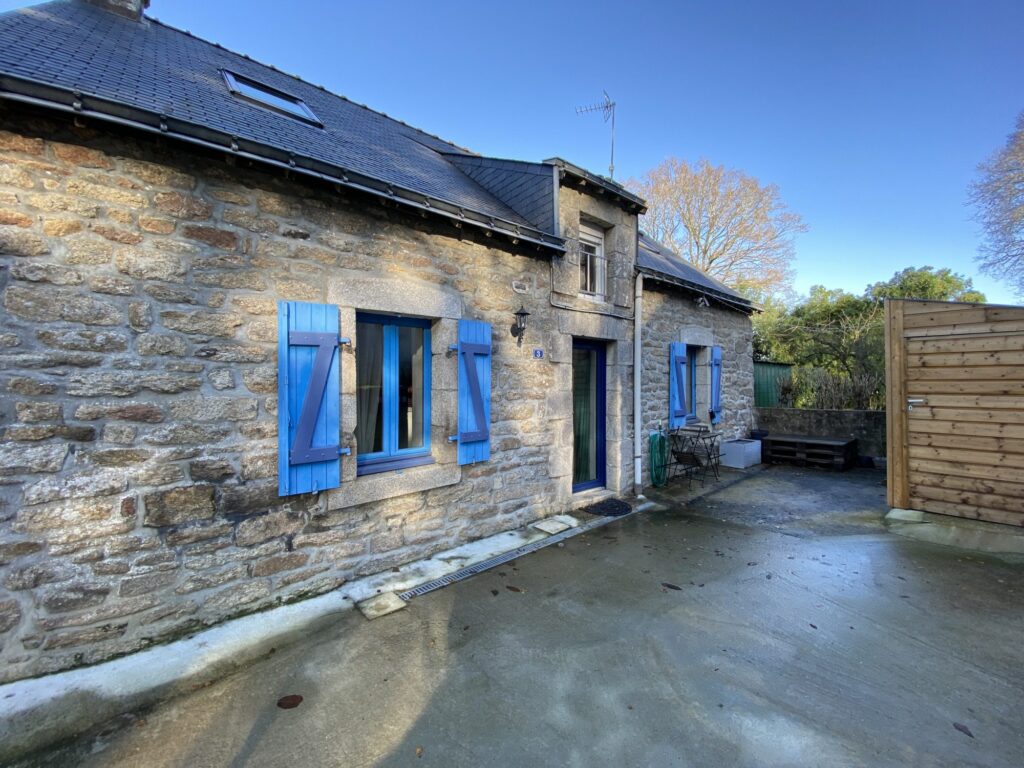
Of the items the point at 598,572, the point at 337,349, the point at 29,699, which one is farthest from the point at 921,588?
the point at 29,699

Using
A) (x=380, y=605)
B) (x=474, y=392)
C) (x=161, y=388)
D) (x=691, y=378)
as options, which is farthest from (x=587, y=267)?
(x=161, y=388)

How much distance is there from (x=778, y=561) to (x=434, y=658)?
3280 mm

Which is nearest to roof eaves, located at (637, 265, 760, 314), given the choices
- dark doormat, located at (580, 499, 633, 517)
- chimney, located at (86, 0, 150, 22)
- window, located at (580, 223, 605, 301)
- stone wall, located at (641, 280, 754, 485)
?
stone wall, located at (641, 280, 754, 485)

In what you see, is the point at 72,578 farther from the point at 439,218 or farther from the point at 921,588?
the point at 921,588

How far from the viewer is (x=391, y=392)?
12.9 ft

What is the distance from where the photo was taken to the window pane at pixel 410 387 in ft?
13.2

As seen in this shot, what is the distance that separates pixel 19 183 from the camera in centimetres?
241

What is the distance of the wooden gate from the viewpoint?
4391 mm

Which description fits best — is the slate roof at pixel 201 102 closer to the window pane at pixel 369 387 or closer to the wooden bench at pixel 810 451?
the window pane at pixel 369 387

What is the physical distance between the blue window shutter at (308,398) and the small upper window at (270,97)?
2.69m

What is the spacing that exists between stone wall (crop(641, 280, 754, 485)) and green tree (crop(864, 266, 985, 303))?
9311mm

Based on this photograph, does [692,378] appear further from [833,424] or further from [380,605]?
[380,605]

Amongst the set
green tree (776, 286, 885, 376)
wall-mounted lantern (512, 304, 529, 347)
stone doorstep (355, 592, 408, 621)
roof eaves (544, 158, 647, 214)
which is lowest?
stone doorstep (355, 592, 408, 621)

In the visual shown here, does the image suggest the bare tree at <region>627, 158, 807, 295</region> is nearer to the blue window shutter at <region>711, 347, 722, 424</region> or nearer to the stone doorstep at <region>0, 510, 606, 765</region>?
the blue window shutter at <region>711, 347, 722, 424</region>
